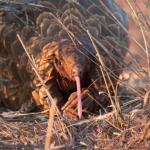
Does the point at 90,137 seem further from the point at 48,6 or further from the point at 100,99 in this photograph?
the point at 48,6

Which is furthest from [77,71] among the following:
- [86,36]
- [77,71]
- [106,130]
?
[106,130]

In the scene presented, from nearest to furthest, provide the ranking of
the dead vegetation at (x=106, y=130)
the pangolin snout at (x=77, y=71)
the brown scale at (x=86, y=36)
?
1. the dead vegetation at (x=106, y=130)
2. the pangolin snout at (x=77, y=71)
3. the brown scale at (x=86, y=36)

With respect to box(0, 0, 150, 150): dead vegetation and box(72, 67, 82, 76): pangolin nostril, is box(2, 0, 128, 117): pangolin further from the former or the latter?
box(0, 0, 150, 150): dead vegetation

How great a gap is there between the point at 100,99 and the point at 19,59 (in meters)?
0.77

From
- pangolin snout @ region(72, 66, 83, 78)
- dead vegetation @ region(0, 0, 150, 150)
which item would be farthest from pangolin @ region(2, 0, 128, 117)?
dead vegetation @ region(0, 0, 150, 150)

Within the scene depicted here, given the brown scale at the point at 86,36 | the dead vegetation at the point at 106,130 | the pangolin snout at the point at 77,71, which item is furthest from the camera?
the brown scale at the point at 86,36

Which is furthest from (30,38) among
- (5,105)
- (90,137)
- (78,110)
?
(90,137)

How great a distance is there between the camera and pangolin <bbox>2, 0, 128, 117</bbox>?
4285 mm

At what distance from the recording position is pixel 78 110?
400 centimetres

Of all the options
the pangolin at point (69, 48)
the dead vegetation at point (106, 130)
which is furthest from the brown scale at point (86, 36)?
the dead vegetation at point (106, 130)

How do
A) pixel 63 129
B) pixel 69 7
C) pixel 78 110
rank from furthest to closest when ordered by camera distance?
pixel 69 7, pixel 78 110, pixel 63 129

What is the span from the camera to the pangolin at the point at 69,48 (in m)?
4.29

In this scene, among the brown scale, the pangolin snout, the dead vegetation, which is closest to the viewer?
the dead vegetation

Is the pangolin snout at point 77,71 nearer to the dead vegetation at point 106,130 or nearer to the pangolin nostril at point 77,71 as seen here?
the pangolin nostril at point 77,71
